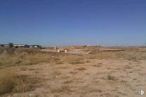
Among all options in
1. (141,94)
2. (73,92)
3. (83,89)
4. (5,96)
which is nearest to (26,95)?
(5,96)

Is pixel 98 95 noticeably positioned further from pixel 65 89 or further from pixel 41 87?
pixel 41 87

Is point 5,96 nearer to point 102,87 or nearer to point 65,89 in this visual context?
point 65,89

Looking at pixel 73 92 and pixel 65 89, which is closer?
pixel 73 92

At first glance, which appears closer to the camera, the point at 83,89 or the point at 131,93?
the point at 131,93

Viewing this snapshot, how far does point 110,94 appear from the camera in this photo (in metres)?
13.3

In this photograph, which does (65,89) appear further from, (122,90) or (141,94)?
(141,94)

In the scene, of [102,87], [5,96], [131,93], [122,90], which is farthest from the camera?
[102,87]

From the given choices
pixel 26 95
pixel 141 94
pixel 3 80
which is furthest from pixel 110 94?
pixel 3 80

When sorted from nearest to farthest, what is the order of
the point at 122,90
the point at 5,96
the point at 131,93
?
the point at 5,96
the point at 131,93
the point at 122,90

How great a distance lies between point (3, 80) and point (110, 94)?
6.20m

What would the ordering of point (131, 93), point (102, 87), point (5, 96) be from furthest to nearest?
point (102, 87) → point (131, 93) → point (5, 96)

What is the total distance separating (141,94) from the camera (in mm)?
13164

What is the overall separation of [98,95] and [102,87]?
2352 mm

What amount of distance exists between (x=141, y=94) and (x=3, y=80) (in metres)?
7.73
